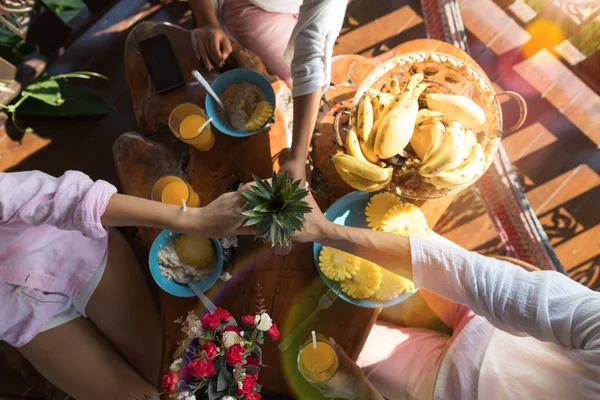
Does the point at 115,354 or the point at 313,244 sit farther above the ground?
the point at 313,244

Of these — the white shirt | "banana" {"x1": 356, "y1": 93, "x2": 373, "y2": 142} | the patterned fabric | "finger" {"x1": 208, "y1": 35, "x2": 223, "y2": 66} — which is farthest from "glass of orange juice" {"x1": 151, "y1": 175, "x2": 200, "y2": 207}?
the patterned fabric

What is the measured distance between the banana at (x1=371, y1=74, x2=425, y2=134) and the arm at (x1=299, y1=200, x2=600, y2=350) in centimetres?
32

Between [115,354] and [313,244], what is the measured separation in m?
0.88

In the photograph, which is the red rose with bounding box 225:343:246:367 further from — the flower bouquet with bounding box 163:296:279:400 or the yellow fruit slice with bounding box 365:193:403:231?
the yellow fruit slice with bounding box 365:193:403:231

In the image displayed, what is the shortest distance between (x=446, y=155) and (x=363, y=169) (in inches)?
8.9

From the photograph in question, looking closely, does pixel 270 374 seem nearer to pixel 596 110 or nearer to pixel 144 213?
pixel 144 213

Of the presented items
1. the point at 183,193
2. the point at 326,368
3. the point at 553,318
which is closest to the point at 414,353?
the point at 326,368

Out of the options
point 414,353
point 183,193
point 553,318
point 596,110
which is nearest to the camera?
point 553,318

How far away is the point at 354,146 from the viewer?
1.14 metres

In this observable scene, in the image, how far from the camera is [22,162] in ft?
7.29

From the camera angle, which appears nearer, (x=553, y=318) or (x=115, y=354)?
(x=553, y=318)

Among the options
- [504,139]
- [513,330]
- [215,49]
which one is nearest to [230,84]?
[215,49]

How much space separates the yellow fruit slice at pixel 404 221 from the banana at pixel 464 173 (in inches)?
4.6

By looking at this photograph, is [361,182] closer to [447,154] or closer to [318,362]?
[447,154]
